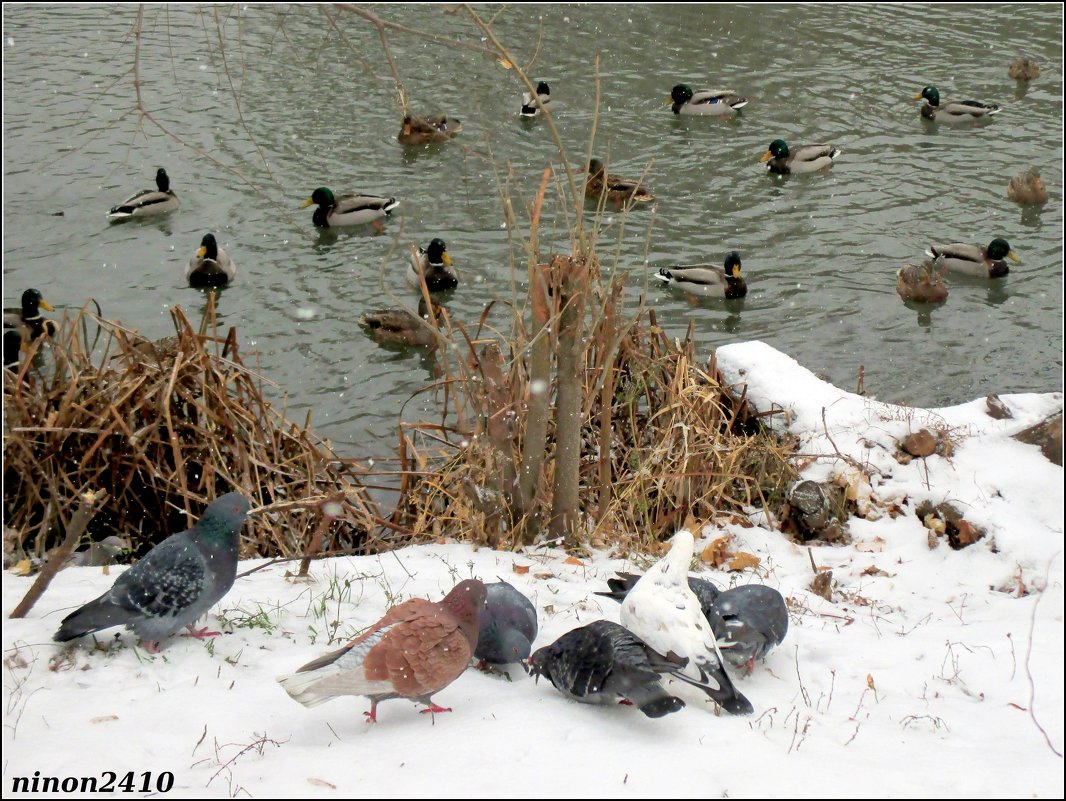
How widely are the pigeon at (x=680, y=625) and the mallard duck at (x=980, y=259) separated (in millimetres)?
8566

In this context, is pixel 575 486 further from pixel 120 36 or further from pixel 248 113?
pixel 120 36

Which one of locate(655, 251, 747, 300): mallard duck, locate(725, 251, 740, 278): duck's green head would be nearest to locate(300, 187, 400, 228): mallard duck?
locate(655, 251, 747, 300): mallard duck

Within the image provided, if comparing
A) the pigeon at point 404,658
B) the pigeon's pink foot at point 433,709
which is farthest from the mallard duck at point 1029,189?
the pigeon's pink foot at point 433,709

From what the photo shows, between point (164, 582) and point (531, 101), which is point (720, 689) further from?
point (531, 101)

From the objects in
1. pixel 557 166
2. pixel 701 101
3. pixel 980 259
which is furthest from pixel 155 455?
pixel 701 101

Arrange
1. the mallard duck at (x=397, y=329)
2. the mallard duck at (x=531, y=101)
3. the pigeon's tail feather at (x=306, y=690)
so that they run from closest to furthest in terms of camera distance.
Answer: the pigeon's tail feather at (x=306, y=690) < the mallard duck at (x=397, y=329) < the mallard duck at (x=531, y=101)

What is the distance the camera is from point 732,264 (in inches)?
427

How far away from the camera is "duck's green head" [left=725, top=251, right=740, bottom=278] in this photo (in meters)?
10.8

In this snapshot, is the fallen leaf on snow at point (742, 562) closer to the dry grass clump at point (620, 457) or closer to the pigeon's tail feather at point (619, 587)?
the dry grass clump at point (620, 457)

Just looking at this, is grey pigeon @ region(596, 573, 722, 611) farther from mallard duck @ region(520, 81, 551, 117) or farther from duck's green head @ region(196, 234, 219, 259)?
mallard duck @ region(520, 81, 551, 117)

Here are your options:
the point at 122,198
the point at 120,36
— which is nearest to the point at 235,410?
the point at 122,198

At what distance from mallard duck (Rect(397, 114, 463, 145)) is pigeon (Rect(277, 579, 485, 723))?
10.0 m

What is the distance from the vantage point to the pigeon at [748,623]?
13.3ft

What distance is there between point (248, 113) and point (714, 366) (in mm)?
9504
